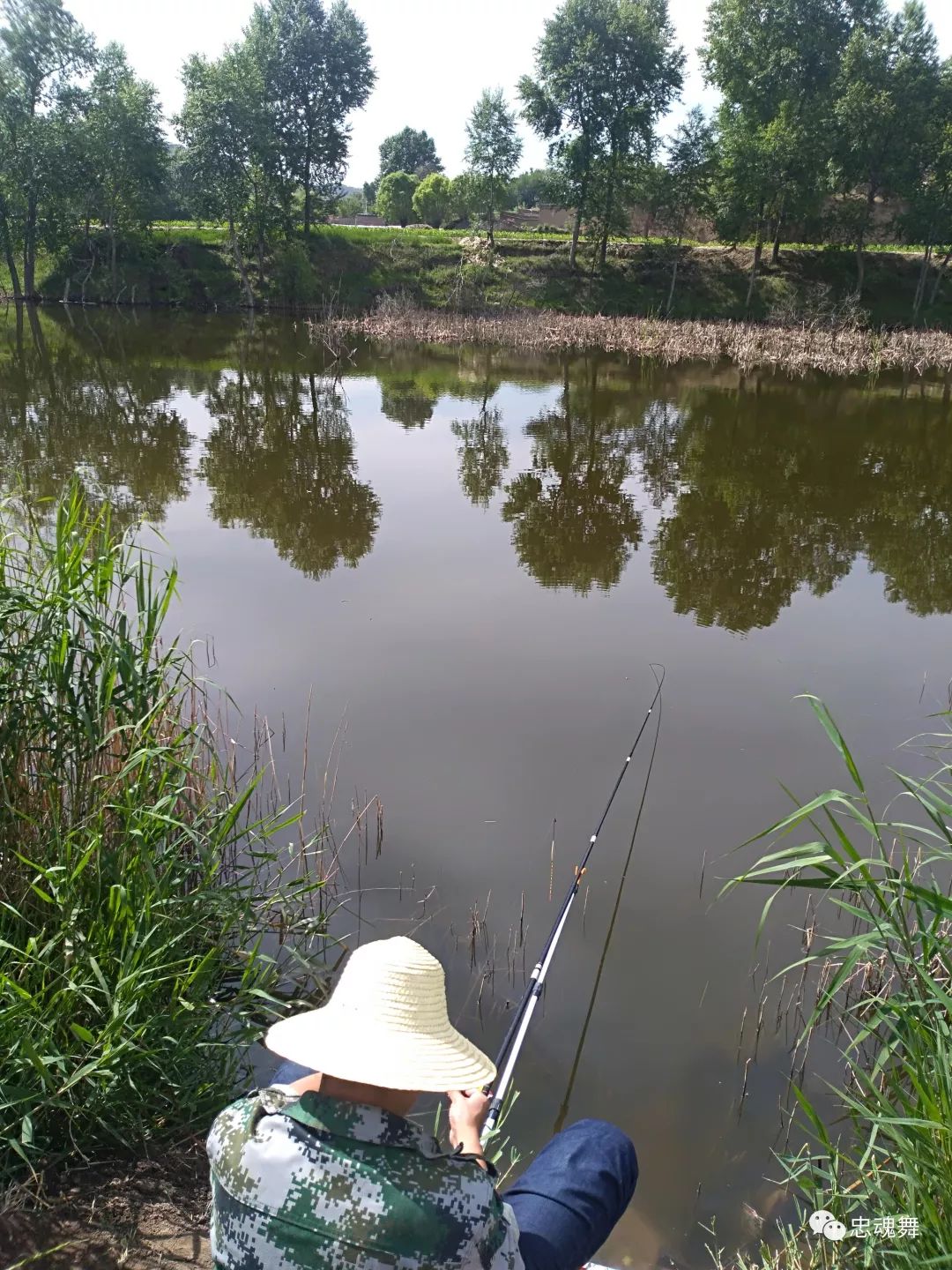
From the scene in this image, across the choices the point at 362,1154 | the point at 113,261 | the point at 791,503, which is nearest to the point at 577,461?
the point at 791,503

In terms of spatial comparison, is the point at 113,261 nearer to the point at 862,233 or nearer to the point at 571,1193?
the point at 862,233

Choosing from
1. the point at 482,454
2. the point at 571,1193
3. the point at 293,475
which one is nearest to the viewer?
the point at 571,1193

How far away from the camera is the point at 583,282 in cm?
3186

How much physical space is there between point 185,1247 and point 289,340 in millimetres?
22513

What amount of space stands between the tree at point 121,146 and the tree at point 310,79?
431cm

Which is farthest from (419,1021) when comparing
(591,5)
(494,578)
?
(591,5)

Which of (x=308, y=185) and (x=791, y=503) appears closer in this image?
(x=791, y=503)

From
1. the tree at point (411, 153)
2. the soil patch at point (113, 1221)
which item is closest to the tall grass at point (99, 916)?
the soil patch at point (113, 1221)

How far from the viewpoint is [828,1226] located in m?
2.19

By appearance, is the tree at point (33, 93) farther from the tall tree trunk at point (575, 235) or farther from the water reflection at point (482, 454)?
the water reflection at point (482, 454)

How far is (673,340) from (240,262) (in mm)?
15974

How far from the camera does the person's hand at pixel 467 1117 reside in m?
1.72

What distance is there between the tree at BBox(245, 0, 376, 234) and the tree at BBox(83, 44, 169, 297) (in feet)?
14.1

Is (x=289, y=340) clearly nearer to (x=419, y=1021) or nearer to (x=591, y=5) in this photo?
(x=591, y=5)
